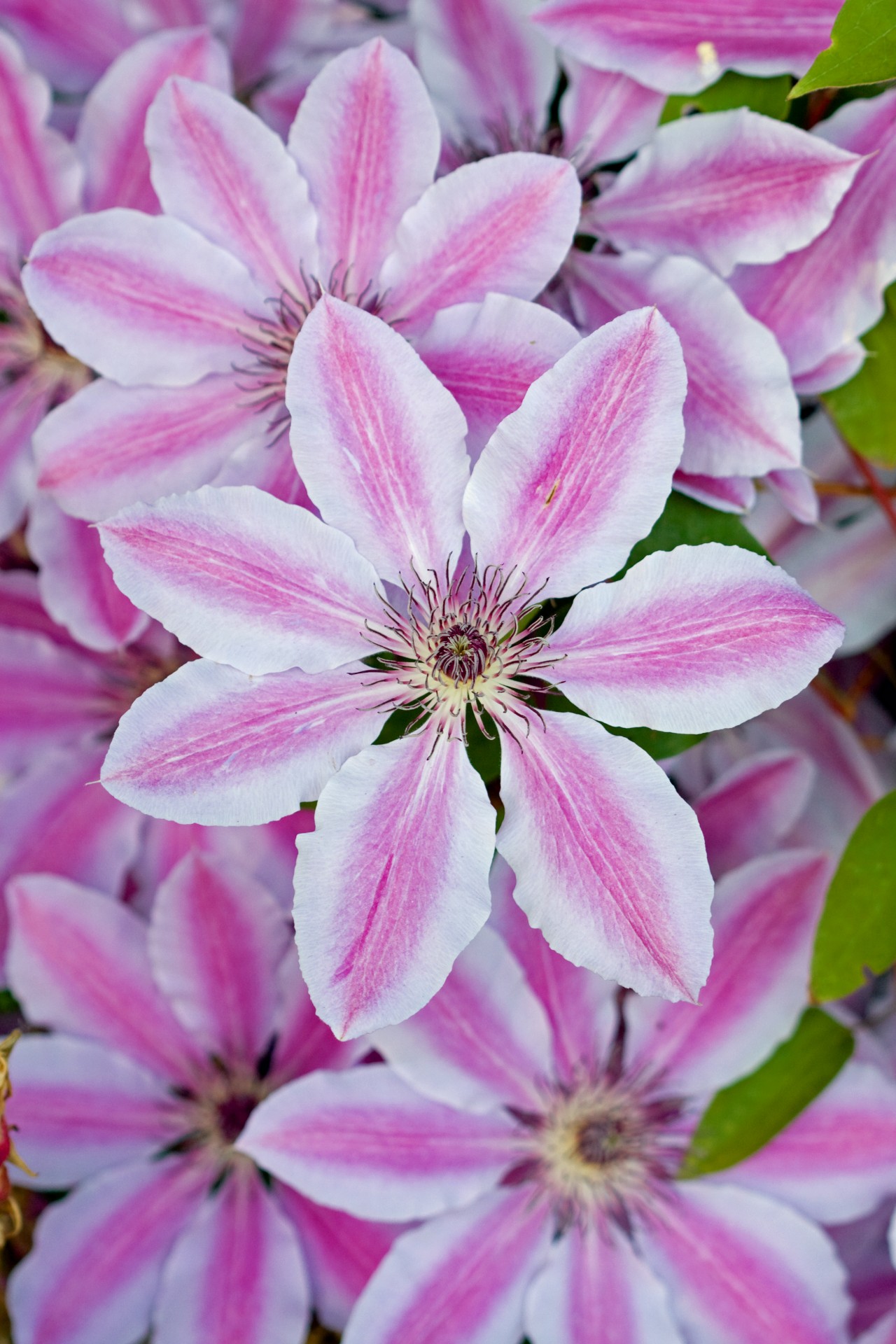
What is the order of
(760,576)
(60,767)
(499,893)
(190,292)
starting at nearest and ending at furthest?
1. (760,576)
2. (190,292)
3. (499,893)
4. (60,767)

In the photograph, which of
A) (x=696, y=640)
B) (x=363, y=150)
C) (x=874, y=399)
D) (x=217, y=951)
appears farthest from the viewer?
(x=217, y=951)

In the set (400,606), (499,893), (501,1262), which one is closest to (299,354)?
(400,606)

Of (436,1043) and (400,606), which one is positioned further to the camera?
(436,1043)

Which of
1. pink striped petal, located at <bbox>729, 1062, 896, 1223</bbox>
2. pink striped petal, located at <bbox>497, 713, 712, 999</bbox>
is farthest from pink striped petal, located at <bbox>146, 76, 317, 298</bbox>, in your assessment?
pink striped petal, located at <bbox>729, 1062, 896, 1223</bbox>

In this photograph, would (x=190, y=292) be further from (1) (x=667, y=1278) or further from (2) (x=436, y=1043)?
(1) (x=667, y=1278)

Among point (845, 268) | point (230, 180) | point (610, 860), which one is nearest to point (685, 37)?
point (845, 268)

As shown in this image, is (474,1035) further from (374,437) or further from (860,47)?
(860,47)

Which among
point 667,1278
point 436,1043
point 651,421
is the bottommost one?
point 667,1278
